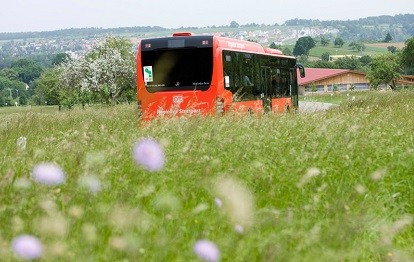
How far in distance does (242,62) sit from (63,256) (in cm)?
1893

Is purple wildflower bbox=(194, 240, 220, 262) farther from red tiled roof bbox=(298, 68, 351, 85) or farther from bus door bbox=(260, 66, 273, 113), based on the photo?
red tiled roof bbox=(298, 68, 351, 85)

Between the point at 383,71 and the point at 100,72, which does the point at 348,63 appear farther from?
the point at 100,72

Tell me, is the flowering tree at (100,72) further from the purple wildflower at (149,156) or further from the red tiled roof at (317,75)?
the purple wildflower at (149,156)

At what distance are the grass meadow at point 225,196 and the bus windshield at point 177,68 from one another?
9284 mm

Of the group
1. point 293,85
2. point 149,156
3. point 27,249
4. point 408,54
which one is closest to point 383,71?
point 408,54

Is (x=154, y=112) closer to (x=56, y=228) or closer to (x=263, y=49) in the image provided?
(x=263, y=49)

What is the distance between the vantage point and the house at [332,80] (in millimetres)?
145500

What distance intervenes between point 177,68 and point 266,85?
475cm

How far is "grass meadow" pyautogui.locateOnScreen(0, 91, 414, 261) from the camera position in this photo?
10.5 feet

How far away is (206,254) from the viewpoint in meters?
2.53

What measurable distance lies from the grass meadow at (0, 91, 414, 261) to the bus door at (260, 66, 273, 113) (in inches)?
507

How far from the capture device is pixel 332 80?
149500mm

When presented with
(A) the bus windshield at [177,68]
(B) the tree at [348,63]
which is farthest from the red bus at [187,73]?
(B) the tree at [348,63]

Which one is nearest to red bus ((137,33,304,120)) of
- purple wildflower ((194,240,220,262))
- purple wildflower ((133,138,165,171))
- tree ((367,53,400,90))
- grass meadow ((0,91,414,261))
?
grass meadow ((0,91,414,261))
